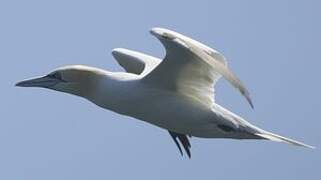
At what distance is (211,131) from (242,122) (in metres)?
0.52

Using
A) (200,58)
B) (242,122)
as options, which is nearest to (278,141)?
(242,122)

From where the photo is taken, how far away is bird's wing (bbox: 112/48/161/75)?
56.4 feet

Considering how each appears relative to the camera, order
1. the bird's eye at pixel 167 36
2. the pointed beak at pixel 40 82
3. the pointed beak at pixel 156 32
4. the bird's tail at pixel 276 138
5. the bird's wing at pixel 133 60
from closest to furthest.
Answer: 1. the bird's eye at pixel 167 36
2. the pointed beak at pixel 156 32
3. the bird's tail at pixel 276 138
4. the pointed beak at pixel 40 82
5. the bird's wing at pixel 133 60

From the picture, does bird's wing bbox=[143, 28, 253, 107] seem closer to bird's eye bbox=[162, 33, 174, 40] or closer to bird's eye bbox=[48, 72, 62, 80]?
bird's eye bbox=[162, 33, 174, 40]

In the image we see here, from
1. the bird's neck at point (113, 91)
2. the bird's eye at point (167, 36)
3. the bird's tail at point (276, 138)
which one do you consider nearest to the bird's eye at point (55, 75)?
the bird's neck at point (113, 91)

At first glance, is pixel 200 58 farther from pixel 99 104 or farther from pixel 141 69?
pixel 141 69

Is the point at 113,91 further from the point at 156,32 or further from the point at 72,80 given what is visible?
the point at 156,32

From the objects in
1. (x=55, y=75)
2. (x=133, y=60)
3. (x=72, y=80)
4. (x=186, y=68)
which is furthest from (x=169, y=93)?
(x=133, y=60)

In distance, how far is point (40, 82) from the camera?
1558 cm

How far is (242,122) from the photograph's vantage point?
15289mm

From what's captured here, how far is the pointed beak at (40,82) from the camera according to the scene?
1543cm

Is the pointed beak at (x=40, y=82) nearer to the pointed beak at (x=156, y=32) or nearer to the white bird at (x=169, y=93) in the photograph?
the white bird at (x=169, y=93)

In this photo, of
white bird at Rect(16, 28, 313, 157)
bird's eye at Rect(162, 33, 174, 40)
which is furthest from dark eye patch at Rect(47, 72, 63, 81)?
bird's eye at Rect(162, 33, 174, 40)

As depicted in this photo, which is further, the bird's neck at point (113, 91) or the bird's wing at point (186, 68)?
the bird's neck at point (113, 91)
